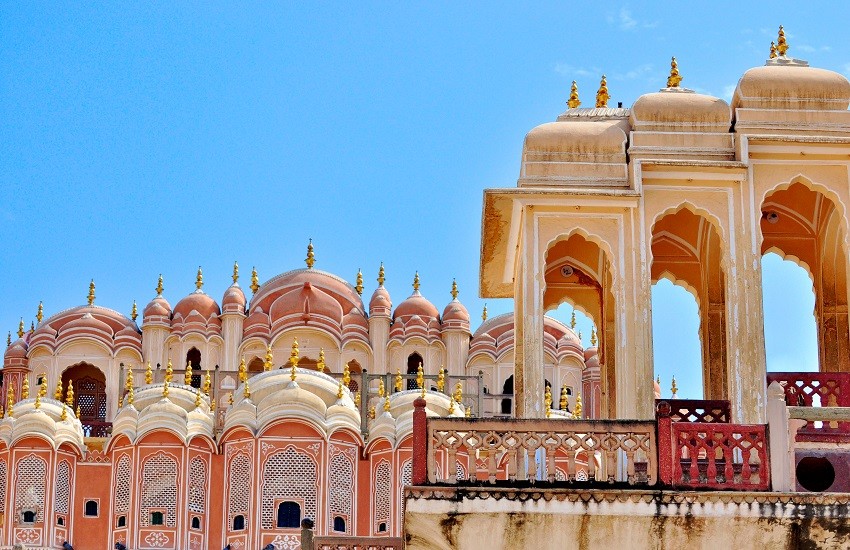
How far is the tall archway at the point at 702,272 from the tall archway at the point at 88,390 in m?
28.6

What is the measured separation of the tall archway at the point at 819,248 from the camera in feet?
47.0

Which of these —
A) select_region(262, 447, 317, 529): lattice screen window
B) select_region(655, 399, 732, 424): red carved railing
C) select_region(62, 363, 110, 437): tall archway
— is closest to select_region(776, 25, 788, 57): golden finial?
select_region(655, 399, 732, 424): red carved railing

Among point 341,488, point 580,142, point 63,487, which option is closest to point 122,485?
point 63,487

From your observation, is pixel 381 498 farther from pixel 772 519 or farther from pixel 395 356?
pixel 772 519

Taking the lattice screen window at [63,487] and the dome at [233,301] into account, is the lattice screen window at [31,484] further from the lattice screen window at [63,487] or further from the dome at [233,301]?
the dome at [233,301]

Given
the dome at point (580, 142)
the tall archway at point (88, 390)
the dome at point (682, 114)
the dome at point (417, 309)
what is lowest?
the dome at point (580, 142)

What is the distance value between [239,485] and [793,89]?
2186 centimetres

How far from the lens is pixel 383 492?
110ft

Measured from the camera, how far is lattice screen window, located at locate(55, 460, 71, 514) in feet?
110

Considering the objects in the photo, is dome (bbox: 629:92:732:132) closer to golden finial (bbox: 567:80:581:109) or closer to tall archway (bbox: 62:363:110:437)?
golden finial (bbox: 567:80:581:109)

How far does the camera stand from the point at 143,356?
43750mm

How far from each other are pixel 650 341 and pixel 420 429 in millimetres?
2471

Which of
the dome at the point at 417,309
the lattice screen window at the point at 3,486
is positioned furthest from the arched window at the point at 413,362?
the lattice screen window at the point at 3,486

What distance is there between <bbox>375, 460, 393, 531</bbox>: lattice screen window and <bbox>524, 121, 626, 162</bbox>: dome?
20.3m
